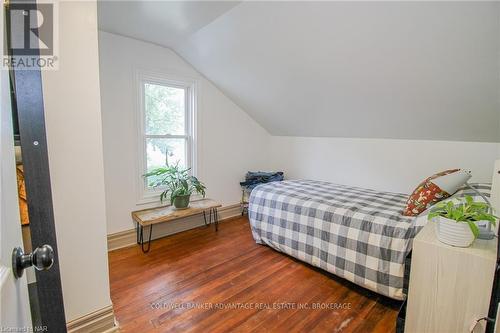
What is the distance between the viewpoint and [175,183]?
2977 mm

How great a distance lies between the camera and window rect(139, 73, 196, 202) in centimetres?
287

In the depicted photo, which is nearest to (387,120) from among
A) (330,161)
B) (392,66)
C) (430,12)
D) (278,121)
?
(392,66)

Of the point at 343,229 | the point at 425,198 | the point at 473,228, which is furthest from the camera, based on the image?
the point at 343,229

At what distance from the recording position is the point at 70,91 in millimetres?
1310

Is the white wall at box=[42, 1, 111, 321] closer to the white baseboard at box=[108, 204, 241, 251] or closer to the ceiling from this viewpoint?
the ceiling

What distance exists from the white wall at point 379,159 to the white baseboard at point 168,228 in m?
1.12

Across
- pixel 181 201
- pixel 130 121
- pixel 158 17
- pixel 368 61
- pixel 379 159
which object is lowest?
pixel 181 201

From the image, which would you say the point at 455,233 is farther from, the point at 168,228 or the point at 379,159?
the point at 168,228

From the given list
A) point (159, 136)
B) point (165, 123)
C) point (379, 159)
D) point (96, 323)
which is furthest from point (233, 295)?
point (379, 159)

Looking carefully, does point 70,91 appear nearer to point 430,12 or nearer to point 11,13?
point 11,13

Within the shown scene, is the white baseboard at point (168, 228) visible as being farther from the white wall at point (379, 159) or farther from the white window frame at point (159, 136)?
the white wall at point (379, 159)

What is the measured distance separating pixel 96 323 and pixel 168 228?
5.23ft

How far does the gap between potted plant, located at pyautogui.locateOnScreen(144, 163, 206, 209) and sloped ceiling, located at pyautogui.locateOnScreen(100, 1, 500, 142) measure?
1.35 meters

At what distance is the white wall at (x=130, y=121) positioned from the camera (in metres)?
2.56
